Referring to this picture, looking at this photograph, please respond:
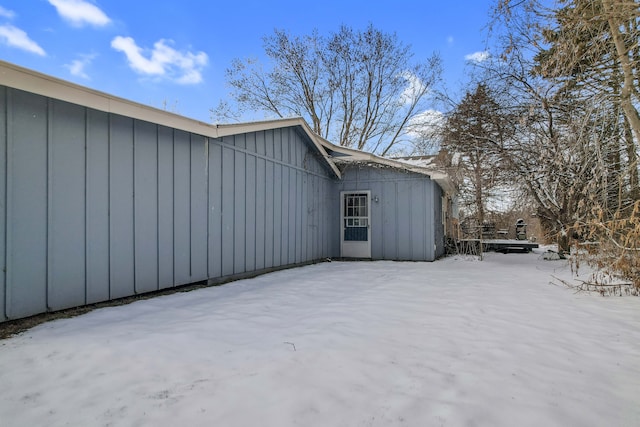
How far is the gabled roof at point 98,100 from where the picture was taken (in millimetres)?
2997

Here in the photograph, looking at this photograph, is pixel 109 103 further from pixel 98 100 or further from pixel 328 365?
pixel 328 365

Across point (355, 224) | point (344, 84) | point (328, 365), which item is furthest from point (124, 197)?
point (344, 84)

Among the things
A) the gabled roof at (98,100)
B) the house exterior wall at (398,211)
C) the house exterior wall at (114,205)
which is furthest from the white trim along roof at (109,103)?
the house exterior wall at (398,211)

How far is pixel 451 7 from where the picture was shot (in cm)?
836

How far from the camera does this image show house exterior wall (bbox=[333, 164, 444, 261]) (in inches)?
358

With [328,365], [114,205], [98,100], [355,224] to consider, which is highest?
[98,100]

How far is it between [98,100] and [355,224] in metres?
7.10

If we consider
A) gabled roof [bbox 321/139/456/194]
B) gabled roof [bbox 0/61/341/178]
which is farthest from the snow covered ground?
gabled roof [bbox 321/139/456/194]

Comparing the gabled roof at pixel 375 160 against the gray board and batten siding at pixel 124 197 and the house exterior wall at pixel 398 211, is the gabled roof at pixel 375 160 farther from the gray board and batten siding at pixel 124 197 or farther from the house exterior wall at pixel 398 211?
the gray board and batten siding at pixel 124 197

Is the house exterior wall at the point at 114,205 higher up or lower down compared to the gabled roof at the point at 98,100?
lower down

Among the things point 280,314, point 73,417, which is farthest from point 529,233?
point 73,417

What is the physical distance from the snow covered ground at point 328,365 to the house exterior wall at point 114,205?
46 centimetres

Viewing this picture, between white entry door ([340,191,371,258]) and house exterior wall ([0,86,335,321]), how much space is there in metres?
3.31

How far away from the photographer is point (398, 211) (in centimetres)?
934
